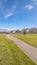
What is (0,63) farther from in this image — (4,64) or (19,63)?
(19,63)

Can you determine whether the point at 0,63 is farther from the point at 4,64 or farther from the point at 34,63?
the point at 34,63

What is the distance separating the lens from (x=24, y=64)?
630 centimetres

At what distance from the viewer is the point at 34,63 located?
21.3ft

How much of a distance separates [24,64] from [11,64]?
70cm

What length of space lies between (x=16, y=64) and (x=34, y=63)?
3.26 feet

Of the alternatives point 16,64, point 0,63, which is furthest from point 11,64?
point 0,63

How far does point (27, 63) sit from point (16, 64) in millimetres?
614

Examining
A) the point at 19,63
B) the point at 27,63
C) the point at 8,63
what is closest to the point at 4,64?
the point at 8,63

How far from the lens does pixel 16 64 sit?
6344 mm

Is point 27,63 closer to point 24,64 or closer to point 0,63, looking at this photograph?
point 24,64

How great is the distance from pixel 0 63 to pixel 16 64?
0.94 m

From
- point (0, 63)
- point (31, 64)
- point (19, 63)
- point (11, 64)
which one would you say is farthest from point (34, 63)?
point (0, 63)

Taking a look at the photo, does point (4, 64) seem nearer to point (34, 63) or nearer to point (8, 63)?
point (8, 63)

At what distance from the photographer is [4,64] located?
6.43 meters
